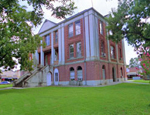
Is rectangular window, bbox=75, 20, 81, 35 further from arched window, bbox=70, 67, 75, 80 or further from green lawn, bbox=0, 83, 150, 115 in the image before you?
green lawn, bbox=0, 83, 150, 115

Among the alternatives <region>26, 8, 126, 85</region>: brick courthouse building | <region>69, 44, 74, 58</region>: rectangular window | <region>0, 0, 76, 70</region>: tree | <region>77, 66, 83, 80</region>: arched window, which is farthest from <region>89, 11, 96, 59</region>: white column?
<region>0, 0, 76, 70</region>: tree

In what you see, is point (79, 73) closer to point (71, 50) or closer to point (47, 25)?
point (71, 50)

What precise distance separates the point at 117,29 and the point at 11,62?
14709mm

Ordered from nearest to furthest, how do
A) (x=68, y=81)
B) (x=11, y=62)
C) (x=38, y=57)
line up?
(x=11, y=62), (x=68, y=81), (x=38, y=57)

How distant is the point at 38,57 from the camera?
101ft

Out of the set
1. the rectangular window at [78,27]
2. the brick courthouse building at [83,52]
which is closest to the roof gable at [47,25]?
the brick courthouse building at [83,52]

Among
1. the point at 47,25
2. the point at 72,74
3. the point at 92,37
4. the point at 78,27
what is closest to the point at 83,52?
the point at 92,37

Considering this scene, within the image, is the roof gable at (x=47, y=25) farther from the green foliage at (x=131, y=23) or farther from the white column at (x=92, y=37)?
the green foliage at (x=131, y=23)

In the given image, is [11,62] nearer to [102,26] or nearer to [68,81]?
[68,81]

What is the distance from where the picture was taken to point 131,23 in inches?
674

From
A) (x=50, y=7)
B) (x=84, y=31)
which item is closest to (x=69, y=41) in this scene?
(x=84, y=31)

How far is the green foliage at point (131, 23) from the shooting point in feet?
55.0

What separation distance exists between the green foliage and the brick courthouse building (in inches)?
116

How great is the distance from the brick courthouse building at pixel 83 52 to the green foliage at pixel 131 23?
2.94 m
